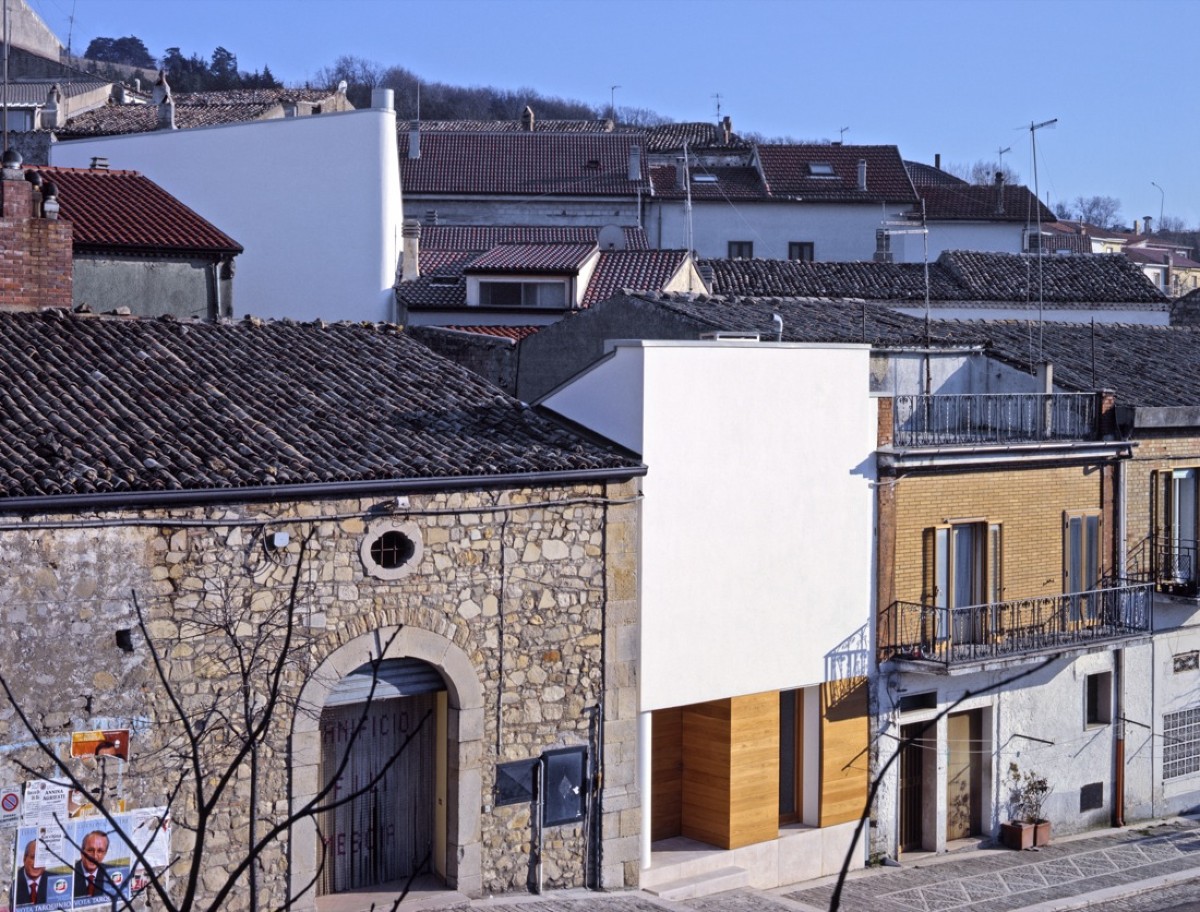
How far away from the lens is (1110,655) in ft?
73.5

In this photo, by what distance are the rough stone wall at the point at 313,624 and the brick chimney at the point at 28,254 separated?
6319 millimetres

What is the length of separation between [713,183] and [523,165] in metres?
6.73

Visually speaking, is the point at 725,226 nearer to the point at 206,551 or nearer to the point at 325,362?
the point at 325,362

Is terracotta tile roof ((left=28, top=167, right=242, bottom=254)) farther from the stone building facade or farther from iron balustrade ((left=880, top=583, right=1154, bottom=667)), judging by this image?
iron balustrade ((left=880, top=583, right=1154, bottom=667))

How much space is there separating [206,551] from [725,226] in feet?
132

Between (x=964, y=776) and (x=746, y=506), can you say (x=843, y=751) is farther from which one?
(x=746, y=506)

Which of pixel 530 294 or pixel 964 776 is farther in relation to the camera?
pixel 530 294

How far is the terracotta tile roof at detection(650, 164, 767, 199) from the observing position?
2055 inches

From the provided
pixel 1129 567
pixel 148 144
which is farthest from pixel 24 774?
pixel 148 144

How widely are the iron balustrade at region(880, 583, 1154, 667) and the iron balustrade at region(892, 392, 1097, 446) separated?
2.38 m

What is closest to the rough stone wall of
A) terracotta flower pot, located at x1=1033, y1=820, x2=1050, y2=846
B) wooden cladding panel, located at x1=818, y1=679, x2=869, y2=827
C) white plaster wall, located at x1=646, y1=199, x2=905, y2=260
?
wooden cladding panel, located at x1=818, y1=679, x2=869, y2=827

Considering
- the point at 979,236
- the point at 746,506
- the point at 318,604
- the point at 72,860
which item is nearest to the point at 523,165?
the point at 979,236

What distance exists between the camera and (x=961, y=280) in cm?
3912

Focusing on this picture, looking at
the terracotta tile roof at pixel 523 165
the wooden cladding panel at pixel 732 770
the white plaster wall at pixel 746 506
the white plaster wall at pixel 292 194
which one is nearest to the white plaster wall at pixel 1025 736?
the white plaster wall at pixel 746 506
